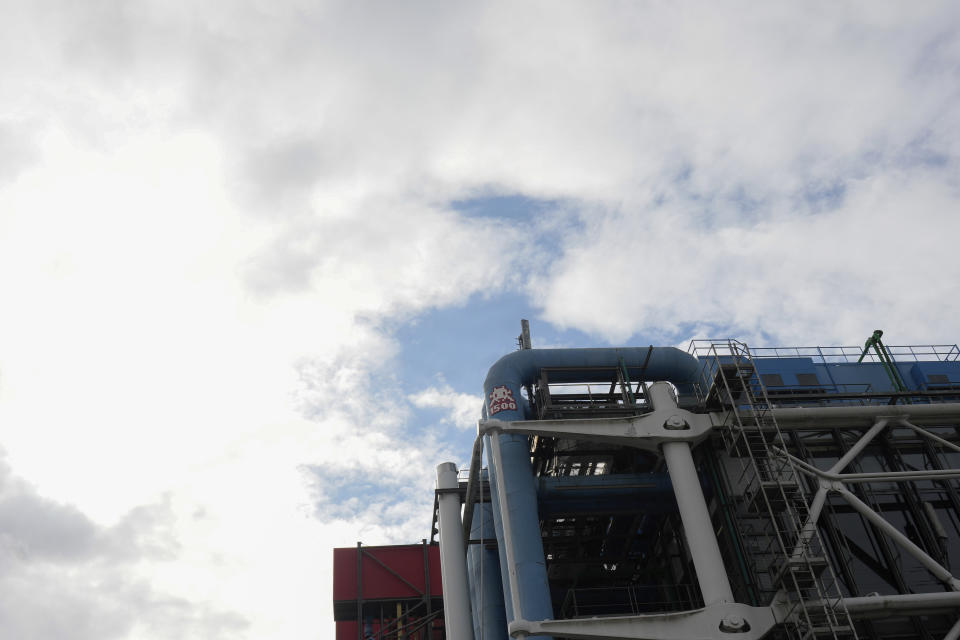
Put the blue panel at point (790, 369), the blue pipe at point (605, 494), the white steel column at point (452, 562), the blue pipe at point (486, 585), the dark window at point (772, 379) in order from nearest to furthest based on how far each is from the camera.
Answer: the blue pipe at point (605, 494) < the white steel column at point (452, 562) < the blue pipe at point (486, 585) < the dark window at point (772, 379) < the blue panel at point (790, 369)

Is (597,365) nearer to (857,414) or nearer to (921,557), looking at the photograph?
(857,414)

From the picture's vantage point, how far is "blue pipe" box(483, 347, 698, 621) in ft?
87.7

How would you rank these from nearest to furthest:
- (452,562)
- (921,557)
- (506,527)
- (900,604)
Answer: (900,604)
(921,557)
(506,527)
(452,562)

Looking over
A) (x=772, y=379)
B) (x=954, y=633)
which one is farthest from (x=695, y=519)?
(x=772, y=379)

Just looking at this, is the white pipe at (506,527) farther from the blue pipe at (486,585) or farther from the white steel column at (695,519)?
the white steel column at (695,519)

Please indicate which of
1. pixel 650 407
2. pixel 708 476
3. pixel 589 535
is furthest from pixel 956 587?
pixel 589 535

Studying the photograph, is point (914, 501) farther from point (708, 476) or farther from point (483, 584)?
point (483, 584)

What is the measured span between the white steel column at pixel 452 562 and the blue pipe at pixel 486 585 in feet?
2.26

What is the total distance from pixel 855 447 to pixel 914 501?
12.7ft

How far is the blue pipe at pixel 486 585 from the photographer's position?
31.9m

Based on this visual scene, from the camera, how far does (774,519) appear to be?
2506cm

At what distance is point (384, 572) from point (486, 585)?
9795 mm

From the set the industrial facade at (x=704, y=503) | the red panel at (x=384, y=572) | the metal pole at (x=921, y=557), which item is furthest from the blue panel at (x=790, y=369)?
the red panel at (x=384, y=572)

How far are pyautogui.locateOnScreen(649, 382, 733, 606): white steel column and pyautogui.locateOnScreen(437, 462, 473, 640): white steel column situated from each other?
386 inches
